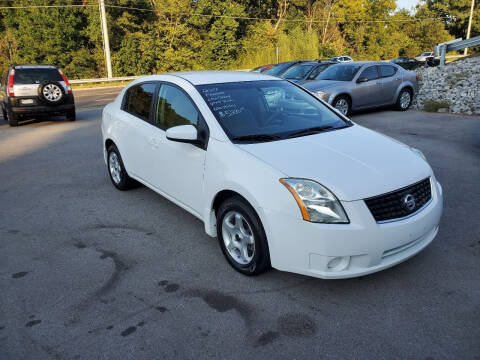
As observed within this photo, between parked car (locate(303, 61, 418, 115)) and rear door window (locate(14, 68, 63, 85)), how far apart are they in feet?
24.7

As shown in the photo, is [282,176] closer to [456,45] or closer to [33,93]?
[33,93]

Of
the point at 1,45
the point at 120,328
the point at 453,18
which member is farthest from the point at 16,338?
the point at 453,18

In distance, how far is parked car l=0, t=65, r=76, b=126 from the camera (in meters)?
12.0

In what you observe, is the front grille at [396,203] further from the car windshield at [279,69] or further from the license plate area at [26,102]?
the car windshield at [279,69]

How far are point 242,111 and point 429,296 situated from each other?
2273 mm

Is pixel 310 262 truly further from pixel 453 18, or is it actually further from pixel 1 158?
pixel 453 18

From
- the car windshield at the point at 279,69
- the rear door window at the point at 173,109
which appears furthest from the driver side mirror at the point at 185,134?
the car windshield at the point at 279,69

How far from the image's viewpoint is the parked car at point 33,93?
1202 cm

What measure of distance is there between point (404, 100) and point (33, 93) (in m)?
11.1

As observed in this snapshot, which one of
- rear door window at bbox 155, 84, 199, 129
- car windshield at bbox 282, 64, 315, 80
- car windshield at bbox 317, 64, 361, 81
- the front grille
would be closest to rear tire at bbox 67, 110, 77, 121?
car windshield at bbox 282, 64, 315, 80

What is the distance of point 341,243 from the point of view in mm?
2984

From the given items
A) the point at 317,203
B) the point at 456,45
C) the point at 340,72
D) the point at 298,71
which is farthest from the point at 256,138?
the point at 456,45

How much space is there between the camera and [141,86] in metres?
5.25

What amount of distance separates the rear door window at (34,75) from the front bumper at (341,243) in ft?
37.7
